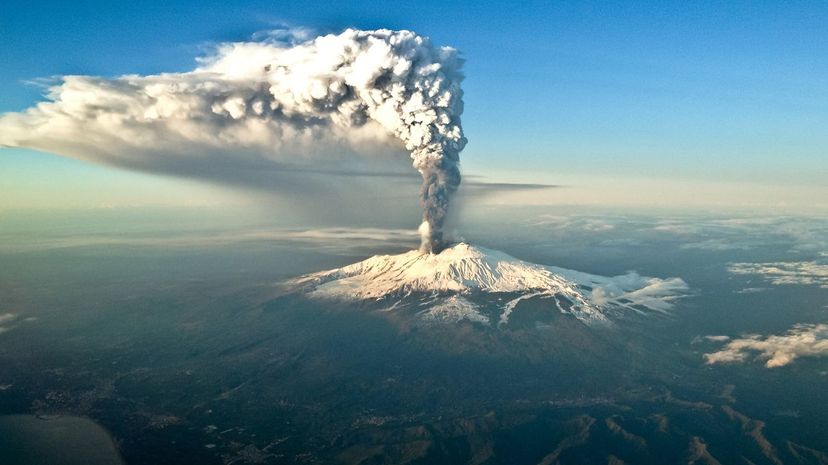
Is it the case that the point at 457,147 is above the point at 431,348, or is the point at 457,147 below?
above

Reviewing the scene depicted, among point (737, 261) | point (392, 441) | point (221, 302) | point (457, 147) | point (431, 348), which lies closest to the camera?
point (392, 441)

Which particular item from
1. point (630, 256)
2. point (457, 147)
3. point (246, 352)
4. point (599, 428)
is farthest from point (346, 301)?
point (630, 256)

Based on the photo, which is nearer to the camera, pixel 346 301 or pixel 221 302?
pixel 346 301

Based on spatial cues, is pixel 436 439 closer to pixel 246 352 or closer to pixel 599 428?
pixel 599 428

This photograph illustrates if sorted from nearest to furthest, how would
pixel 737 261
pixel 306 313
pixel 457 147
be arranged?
pixel 457 147 < pixel 306 313 < pixel 737 261

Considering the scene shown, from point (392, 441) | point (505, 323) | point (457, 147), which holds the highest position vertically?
point (457, 147)

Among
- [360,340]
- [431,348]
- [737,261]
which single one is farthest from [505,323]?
[737,261]
